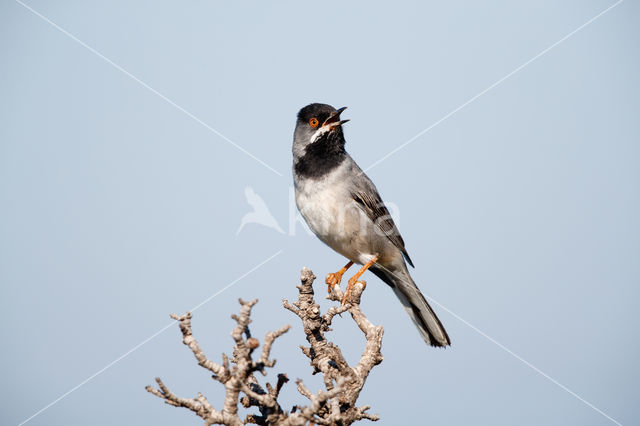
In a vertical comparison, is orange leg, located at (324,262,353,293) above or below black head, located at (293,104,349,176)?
below

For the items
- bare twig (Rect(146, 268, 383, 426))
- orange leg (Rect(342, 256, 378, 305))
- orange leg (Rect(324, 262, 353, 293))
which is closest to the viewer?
bare twig (Rect(146, 268, 383, 426))

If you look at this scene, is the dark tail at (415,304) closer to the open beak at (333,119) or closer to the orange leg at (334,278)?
the orange leg at (334,278)

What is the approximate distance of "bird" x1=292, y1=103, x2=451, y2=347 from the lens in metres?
7.14

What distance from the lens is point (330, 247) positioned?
25.2ft

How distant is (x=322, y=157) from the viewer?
748cm

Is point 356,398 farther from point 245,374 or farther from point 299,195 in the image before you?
point 299,195

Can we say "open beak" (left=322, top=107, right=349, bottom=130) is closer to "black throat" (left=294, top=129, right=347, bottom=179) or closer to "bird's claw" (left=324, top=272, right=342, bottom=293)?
"black throat" (left=294, top=129, right=347, bottom=179)

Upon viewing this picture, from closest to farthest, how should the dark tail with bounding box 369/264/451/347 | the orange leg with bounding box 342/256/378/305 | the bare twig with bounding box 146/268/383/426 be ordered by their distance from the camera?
1. the bare twig with bounding box 146/268/383/426
2. the orange leg with bounding box 342/256/378/305
3. the dark tail with bounding box 369/264/451/347

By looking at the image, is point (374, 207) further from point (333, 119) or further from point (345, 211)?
point (333, 119)

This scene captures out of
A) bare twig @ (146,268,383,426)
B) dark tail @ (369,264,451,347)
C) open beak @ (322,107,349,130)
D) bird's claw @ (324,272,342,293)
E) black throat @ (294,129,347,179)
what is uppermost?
open beak @ (322,107,349,130)

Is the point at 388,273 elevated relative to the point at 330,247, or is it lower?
lower

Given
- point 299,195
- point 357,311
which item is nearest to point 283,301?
point 357,311

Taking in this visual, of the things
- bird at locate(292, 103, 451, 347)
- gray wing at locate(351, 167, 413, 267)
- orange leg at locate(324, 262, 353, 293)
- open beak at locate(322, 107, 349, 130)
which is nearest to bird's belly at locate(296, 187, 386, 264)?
bird at locate(292, 103, 451, 347)

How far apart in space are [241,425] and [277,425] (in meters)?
0.26
